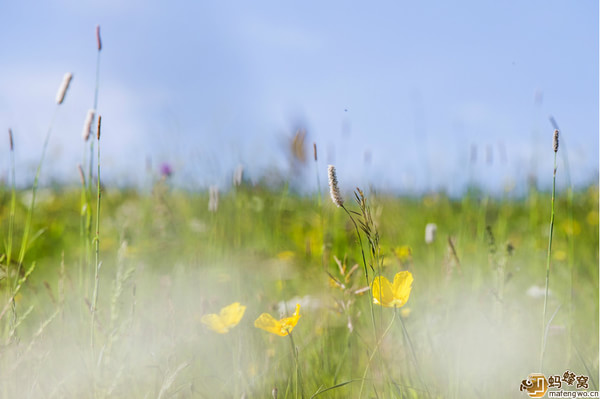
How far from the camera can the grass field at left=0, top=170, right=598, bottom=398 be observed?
1.02 metres

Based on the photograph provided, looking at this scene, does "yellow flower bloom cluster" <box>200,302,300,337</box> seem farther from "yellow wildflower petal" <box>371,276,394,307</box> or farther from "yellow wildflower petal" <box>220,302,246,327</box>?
"yellow wildflower petal" <box>371,276,394,307</box>

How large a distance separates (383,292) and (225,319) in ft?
1.14

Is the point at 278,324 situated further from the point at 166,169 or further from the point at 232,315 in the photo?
the point at 166,169

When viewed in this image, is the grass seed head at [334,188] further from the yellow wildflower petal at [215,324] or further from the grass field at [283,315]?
the yellow wildflower petal at [215,324]

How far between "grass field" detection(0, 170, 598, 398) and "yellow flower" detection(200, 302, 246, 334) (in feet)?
0.17

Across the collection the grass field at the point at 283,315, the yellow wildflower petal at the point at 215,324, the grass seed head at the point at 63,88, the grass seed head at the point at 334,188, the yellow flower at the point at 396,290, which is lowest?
the grass field at the point at 283,315

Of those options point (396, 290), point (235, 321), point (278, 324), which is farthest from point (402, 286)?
point (235, 321)

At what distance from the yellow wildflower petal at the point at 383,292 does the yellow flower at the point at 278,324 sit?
0.14 m

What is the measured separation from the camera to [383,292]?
91 centimetres

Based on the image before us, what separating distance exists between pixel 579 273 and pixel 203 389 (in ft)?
4.93

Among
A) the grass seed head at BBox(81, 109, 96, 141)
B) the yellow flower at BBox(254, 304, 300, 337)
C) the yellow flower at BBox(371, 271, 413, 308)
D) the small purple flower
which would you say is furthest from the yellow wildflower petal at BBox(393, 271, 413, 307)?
the small purple flower

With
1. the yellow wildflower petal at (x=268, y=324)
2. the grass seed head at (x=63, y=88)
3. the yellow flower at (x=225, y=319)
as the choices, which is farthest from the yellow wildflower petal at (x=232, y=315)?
the grass seed head at (x=63, y=88)

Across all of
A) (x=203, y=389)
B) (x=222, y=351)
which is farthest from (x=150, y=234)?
(x=203, y=389)

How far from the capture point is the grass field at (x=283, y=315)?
102cm
